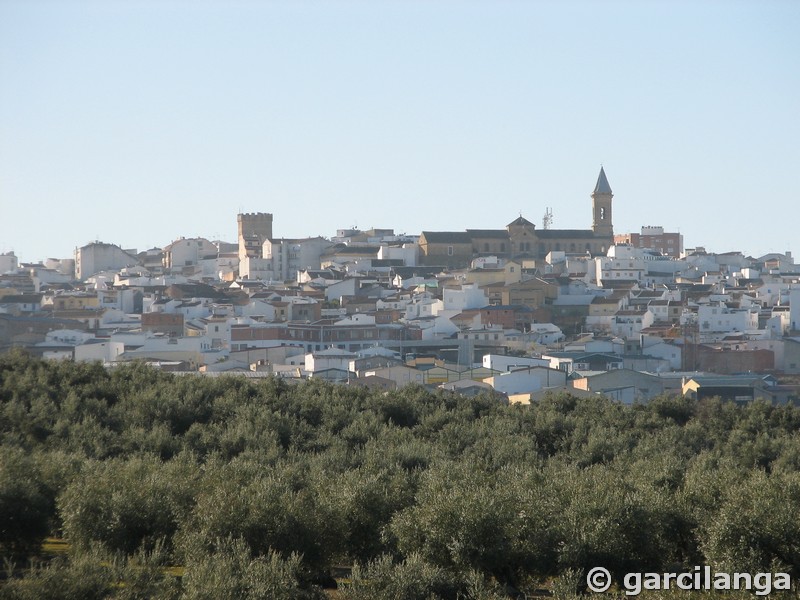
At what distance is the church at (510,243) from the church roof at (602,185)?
3.02 metres

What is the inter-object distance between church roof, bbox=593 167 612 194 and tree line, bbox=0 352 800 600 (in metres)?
61.3

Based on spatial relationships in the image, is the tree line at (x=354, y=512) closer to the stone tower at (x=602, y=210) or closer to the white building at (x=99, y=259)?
the white building at (x=99, y=259)

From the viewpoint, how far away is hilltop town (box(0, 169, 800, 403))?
40000mm

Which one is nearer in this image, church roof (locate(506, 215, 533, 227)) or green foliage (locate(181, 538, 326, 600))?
green foliage (locate(181, 538, 326, 600))

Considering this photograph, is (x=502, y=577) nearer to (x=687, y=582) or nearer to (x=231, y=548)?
(x=687, y=582)

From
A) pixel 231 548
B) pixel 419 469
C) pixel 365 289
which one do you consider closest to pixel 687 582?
pixel 231 548

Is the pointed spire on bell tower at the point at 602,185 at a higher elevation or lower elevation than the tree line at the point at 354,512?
higher

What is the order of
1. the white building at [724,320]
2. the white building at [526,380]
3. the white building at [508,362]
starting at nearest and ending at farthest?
Result: 1. the white building at [526,380]
2. the white building at [508,362]
3. the white building at [724,320]

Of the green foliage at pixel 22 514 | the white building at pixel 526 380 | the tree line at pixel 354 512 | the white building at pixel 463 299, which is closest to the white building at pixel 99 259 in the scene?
the white building at pixel 463 299

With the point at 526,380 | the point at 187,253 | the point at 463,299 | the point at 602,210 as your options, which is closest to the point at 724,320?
the point at 463,299

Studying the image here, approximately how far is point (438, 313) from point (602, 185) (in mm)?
31036

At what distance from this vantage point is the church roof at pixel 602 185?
81875 millimetres

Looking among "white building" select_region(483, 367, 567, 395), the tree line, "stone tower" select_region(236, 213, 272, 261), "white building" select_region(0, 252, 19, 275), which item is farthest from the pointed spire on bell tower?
the tree line

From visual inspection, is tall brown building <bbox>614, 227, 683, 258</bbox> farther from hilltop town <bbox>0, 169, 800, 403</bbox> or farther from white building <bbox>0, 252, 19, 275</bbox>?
white building <bbox>0, 252, 19, 275</bbox>
